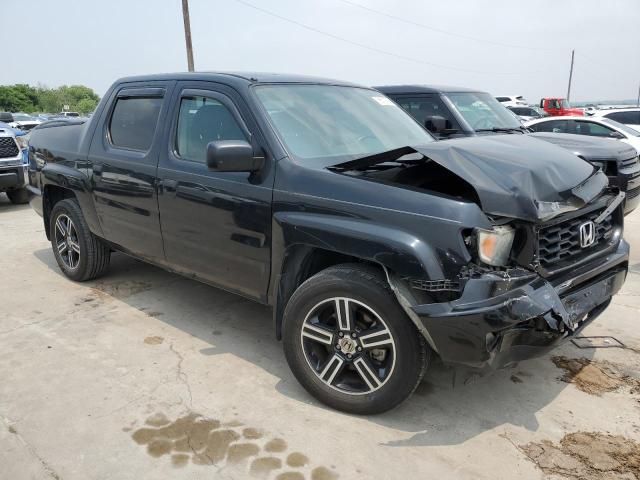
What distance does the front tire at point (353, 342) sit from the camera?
2.69 meters

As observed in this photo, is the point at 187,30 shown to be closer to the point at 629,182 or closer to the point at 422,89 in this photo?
the point at 422,89

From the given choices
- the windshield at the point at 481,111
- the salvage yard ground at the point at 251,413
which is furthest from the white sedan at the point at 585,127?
the salvage yard ground at the point at 251,413

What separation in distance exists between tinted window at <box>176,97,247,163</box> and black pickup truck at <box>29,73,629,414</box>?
1cm

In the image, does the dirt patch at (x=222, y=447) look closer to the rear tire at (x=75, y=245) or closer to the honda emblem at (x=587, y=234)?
the honda emblem at (x=587, y=234)

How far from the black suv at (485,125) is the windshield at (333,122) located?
274cm

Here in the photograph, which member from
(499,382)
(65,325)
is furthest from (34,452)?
(499,382)

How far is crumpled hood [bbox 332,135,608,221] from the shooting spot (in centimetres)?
259

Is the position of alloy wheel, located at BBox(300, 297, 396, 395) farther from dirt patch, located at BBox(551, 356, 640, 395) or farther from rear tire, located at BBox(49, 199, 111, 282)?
rear tire, located at BBox(49, 199, 111, 282)

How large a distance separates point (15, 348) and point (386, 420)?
2640mm

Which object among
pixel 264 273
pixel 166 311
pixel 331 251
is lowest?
pixel 166 311

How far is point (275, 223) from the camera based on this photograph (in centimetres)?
313

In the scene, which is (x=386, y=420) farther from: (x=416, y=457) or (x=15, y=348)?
(x=15, y=348)

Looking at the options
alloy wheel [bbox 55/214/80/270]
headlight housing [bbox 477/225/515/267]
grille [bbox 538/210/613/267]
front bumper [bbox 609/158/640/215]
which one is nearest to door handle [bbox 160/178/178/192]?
alloy wheel [bbox 55/214/80/270]

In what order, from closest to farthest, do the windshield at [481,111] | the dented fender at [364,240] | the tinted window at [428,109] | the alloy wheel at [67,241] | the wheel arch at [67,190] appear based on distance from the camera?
the dented fender at [364,240], the wheel arch at [67,190], the alloy wheel at [67,241], the tinted window at [428,109], the windshield at [481,111]
